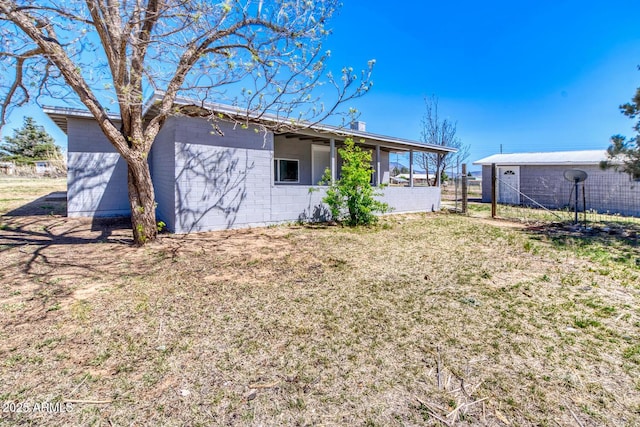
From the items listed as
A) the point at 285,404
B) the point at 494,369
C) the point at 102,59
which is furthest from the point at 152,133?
the point at 494,369

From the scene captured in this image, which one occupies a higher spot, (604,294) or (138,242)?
(138,242)

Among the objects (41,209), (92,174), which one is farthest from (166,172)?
(41,209)

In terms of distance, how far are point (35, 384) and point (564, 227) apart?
11.6 metres

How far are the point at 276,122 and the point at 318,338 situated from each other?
248 inches

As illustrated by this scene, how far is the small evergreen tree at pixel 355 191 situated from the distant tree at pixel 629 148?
23.7ft

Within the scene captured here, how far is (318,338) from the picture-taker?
108 inches

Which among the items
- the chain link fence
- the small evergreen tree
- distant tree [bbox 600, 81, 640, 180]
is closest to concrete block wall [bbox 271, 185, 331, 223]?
the small evergreen tree

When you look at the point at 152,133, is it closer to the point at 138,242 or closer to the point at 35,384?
the point at 138,242

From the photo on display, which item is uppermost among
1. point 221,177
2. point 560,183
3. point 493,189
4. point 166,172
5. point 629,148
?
point 629,148

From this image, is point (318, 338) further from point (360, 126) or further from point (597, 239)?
point (360, 126)

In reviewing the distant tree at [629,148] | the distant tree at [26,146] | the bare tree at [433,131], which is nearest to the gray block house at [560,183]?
the distant tree at [629,148]

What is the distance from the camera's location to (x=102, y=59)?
5.80 m

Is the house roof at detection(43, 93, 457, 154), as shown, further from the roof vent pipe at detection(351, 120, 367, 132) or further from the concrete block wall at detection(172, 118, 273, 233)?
the roof vent pipe at detection(351, 120, 367, 132)

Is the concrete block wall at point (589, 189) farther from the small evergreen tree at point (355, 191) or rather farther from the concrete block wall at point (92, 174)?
the concrete block wall at point (92, 174)
